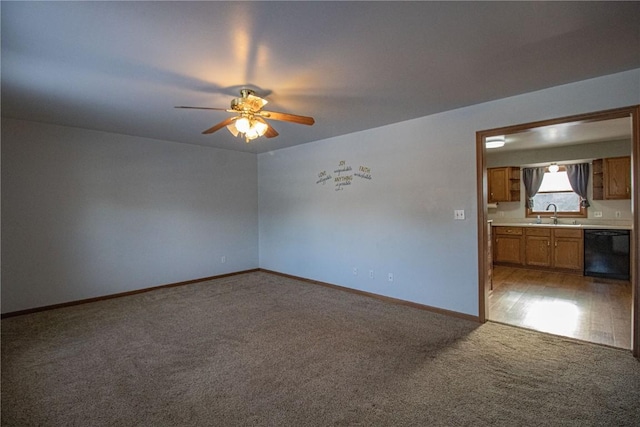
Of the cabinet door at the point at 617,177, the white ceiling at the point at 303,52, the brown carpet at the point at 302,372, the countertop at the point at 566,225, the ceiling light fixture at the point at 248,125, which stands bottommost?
the brown carpet at the point at 302,372

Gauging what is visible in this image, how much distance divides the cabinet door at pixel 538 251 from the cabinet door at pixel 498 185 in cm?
99

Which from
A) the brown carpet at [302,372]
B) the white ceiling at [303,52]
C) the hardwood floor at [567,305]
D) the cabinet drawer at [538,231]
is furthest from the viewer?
the cabinet drawer at [538,231]

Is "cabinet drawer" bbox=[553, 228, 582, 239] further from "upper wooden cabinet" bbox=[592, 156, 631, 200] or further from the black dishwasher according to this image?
"upper wooden cabinet" bbox=[592, 156, 631, 200]

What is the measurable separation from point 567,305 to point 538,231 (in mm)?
2513

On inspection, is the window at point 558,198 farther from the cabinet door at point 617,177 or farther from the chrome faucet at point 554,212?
the cabinet door at point 617,177

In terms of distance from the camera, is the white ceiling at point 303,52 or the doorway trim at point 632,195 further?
the doorway trim at point 632,195

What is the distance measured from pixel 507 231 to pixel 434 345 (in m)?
4.67

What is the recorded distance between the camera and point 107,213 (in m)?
4.48

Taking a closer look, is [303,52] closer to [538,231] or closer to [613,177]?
[538,231]

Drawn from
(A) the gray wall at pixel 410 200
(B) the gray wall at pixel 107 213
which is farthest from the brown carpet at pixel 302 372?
(B) the gray wall at pixel 107 213

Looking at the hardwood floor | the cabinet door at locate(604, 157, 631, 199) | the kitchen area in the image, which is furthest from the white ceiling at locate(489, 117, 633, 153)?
the hardwood floor

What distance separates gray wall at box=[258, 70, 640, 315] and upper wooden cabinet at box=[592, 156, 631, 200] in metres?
3.84

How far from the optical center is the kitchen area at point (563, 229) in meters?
3.72

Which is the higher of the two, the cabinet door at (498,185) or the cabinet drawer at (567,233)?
the cabinet door at (498,185)
